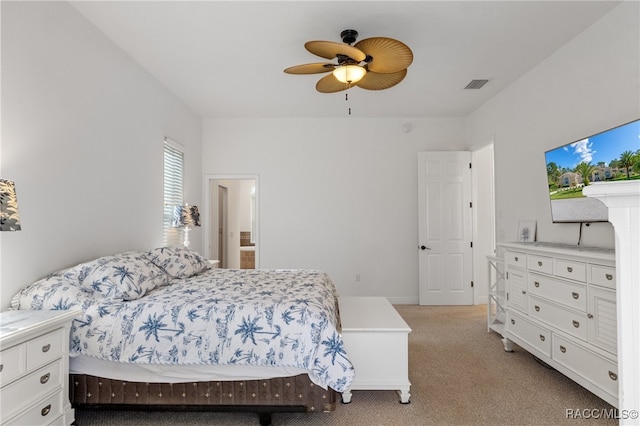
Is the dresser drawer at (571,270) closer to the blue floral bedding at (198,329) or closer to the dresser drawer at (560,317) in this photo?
the dresser drawer at (560,317)

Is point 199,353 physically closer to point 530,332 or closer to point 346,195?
point 530,332

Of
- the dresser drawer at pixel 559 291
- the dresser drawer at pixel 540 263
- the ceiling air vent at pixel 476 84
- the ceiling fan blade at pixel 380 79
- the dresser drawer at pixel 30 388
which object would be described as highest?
the ceiling air vent at pixel 476 84

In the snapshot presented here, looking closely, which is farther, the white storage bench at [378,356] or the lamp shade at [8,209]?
the white storage bench at [378,356]

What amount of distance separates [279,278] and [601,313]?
94.4 inches

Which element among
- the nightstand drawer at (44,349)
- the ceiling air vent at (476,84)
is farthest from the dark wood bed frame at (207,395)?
the ceiling air vent at (476,84)

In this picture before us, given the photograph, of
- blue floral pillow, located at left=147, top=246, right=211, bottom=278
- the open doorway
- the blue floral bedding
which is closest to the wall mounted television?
the blue floral bedding

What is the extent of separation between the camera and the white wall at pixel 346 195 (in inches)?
Result: 208

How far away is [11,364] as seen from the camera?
1653 millimetres

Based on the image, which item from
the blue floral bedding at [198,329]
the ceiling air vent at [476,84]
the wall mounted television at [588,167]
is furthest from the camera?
the ceiling air vent at [476,84]

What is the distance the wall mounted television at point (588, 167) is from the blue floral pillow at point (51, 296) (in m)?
3.68

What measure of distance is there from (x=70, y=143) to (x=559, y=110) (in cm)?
419

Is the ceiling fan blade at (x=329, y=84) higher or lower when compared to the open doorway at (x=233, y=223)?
higher

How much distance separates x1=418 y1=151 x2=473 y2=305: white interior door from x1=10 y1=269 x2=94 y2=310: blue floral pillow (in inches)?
168

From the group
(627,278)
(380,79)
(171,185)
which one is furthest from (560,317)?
(171,185)
